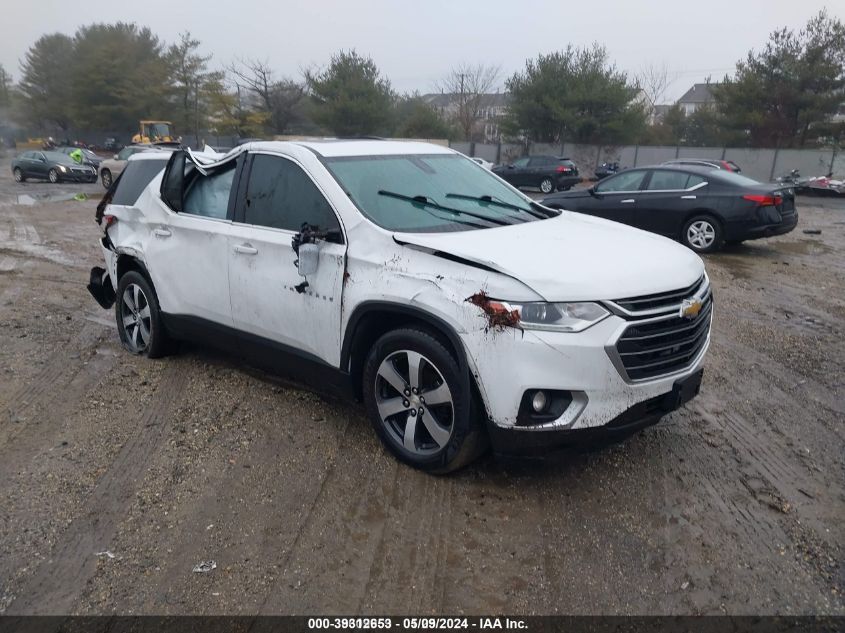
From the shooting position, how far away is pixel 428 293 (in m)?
3.52

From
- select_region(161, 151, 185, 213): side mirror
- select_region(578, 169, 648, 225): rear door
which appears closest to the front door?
select_region(161, 151, 185, 213): side mirror

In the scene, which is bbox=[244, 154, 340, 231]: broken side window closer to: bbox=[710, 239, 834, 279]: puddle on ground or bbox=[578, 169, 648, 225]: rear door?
bbox=[710, 239, 834, 279]: puddle on ground

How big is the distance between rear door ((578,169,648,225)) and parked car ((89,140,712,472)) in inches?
278

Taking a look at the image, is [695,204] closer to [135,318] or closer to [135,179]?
[135,179]

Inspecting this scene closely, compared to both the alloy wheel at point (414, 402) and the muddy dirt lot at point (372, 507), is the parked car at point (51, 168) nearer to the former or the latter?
the muddy dirt lot at point (372, 507)

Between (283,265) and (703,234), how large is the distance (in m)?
8.85

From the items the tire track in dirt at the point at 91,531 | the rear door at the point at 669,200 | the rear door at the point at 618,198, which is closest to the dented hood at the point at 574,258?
the tire track in dirt at the point at 91,531

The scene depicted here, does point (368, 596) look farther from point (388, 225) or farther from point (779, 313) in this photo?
point (779, 313)

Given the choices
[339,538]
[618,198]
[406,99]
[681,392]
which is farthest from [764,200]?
[406,99]

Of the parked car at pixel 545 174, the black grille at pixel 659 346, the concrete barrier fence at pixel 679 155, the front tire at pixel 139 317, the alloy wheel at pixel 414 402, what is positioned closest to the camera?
the black grille at pixel 659 346

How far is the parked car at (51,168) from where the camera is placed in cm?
2795

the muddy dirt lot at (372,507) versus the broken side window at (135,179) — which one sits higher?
the broken side window at (135,179)

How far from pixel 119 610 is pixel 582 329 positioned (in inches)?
94.3

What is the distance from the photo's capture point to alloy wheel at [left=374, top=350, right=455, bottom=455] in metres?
3.65
